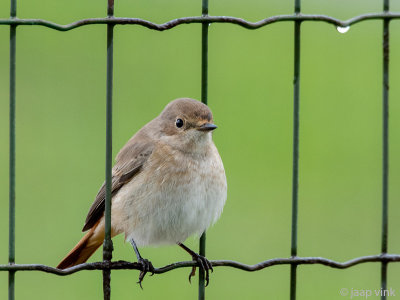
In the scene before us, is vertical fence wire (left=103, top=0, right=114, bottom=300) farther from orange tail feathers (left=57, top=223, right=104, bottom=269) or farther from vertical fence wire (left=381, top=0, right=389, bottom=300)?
vertical fence wire (left=381, top=0, right=389, bottom=300)

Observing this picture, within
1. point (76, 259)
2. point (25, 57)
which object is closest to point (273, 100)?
point (25, 57)

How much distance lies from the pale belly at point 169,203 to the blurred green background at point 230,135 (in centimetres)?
191

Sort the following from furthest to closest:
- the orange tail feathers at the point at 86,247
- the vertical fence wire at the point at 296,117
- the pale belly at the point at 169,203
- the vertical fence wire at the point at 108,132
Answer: the orange tail feathers at the point at 86,247 < the pale belly at the point at 169,203 < the vertical fence wire at the point at 296,117 < the vertical fence wire at the point at 108,132

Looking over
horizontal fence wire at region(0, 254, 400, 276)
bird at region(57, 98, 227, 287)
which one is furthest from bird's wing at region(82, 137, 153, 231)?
horizontal fence wire at region(0, 254, 400, 276)

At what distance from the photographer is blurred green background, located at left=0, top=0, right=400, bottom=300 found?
654cm

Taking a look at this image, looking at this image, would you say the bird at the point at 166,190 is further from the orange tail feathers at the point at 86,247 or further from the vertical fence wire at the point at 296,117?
the vertical fence wire at the point at 296,117

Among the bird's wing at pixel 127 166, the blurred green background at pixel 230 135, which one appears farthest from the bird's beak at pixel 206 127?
the blurred green background at pixel 230 135

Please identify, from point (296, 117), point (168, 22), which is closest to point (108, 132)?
point (168, 22)

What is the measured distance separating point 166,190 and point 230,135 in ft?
11.4

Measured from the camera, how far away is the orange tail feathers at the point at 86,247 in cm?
439

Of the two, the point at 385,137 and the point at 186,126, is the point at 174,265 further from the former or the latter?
the point at 186,126

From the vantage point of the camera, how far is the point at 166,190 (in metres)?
4.30

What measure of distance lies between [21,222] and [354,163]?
112 inches

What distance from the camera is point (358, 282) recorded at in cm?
647
